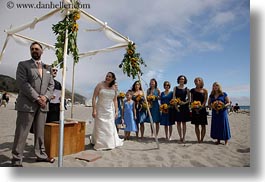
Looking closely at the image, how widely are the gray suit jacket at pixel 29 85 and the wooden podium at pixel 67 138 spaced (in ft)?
1.46

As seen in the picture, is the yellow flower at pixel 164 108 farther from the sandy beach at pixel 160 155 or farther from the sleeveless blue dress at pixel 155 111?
the sandy beach at pixel 160 155

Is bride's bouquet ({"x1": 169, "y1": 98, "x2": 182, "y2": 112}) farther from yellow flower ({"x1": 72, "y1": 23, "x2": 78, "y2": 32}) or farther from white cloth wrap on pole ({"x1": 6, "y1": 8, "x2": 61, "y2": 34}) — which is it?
white cloth wrap on pole ({"x1": 6, "y1": 8, "x2": 61, "y2": 34})

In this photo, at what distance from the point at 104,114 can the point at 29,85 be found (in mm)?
1636

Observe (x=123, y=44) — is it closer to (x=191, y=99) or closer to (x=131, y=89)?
(x=131, y=89)

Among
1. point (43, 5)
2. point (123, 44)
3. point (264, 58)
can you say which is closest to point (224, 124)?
point (264, 58)

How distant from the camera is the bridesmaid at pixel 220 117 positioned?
15.2ft

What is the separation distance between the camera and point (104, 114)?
4.38 metres

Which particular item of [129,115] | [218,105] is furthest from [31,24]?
[218,105]

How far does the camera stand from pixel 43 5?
154 inches

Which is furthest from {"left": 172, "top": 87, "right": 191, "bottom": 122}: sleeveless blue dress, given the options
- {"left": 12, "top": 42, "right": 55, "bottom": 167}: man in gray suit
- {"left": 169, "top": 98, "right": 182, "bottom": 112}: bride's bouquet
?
{"left": 12, "top": 42, "right": 55, "bottom": 167}: man in gray suit

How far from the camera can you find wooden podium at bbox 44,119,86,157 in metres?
3.55

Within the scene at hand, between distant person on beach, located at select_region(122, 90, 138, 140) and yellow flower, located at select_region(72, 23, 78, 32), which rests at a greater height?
yellow flower, located at select_region(72, 23, 78, 32)

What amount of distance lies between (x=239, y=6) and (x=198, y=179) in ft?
10.9

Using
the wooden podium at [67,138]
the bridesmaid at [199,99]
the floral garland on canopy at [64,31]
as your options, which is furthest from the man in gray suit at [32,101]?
the bridesmaid at [199,99]
